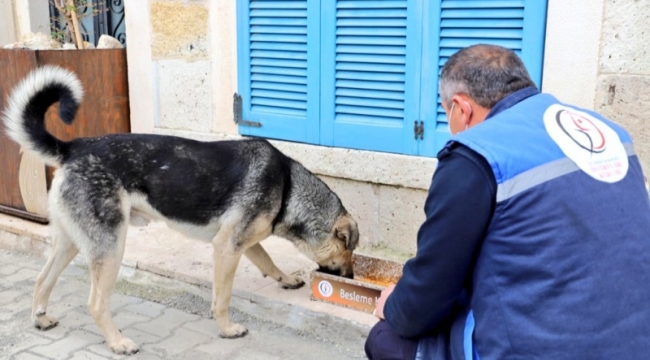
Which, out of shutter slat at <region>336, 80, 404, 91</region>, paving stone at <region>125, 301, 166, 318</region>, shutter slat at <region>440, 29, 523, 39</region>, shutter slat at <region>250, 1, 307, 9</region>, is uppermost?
shutter slat at <region>250, 1, 307, 9</region>

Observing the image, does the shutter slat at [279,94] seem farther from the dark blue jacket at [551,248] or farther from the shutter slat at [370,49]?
the dark blue jacket at [551,248]

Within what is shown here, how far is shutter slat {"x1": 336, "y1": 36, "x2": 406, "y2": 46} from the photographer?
456cm

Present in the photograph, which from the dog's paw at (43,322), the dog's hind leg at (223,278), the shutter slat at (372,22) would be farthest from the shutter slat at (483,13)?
the dog's paw at (43,322)

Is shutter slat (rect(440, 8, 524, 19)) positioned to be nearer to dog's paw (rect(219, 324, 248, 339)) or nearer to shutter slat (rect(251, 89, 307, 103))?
shutter slat (rect(251, 89, 307, 103))

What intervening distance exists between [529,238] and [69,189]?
276 centimetres

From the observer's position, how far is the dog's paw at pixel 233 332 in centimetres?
404

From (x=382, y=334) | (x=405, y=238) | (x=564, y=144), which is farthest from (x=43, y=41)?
(x=564, y=144)

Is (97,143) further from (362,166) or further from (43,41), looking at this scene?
(43,41)

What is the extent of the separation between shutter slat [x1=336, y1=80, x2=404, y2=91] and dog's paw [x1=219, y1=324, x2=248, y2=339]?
1923 mm

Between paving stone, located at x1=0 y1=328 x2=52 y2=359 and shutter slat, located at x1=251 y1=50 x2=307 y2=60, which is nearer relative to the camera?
paving stone, located at x1=0 y1=328 x2=52 y2=359

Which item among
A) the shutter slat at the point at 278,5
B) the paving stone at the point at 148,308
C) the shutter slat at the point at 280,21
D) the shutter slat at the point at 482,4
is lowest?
the paving stone at the point at 148,308

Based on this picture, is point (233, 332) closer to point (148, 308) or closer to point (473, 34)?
point (148, 308)

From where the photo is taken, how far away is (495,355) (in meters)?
1.92

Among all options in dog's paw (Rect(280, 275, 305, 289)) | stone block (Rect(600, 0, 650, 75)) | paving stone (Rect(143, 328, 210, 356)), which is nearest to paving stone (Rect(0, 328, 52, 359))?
paving stone (Rect(143, 328, 210, 356))
